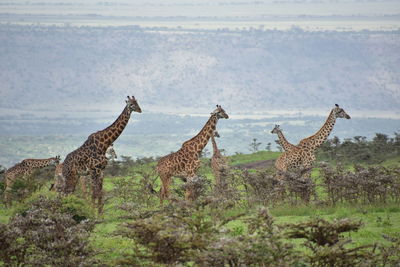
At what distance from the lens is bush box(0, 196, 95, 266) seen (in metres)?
14.2

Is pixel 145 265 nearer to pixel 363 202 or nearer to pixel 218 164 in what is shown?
pixel 363 202

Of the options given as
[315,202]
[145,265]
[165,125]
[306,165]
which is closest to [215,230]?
[145,265]

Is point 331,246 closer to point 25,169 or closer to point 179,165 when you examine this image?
point 179,165

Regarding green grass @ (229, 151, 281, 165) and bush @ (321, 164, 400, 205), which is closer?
bush @ (321, 164, 400, 205)

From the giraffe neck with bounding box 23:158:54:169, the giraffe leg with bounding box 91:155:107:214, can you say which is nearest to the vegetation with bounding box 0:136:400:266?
the giraffe leg with bounding box 91:155:107:214

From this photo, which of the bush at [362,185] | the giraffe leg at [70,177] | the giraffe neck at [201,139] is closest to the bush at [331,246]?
the bush at [362,185]

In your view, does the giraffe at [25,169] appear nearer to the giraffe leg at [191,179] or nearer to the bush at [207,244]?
the giraffe leg at [191,179]

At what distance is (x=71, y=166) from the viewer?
2412 centimetres

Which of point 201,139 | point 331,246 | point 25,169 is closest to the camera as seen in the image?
point 331,246

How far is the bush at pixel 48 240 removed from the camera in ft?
46.6

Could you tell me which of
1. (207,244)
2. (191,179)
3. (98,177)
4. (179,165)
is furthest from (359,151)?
(207,244)

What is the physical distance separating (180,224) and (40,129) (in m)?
148

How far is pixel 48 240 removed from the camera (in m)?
14.7

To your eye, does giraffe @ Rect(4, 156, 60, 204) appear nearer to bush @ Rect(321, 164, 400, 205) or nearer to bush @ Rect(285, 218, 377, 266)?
bush @ Rect(321, 164, 400, 205)
